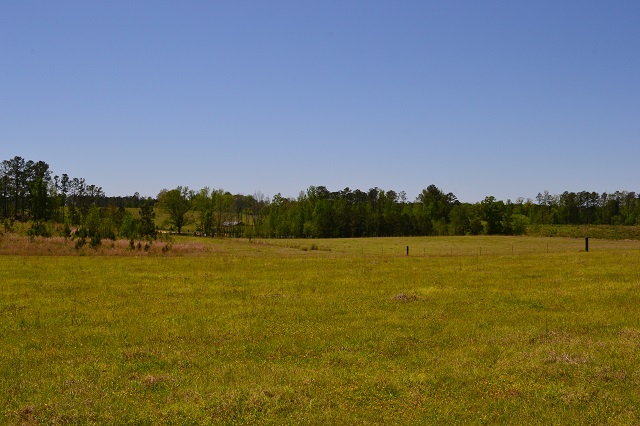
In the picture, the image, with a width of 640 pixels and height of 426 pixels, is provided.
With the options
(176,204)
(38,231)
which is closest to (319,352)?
(38,231)

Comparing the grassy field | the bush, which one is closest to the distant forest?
the bush

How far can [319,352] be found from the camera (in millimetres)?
14625

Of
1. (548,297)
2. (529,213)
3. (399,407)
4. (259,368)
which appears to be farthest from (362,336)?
(529,213)

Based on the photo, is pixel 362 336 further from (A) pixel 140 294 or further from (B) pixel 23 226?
(B) pixel 23 226

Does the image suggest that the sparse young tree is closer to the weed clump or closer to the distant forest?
the distant forest

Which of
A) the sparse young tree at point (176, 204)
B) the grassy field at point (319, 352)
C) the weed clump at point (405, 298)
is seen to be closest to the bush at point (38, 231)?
the grassy field at point (319, 352)

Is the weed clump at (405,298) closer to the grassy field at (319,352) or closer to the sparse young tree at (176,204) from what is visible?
the grassy field at (319,352)

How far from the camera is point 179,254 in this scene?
5853 centimetres

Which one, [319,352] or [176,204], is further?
[176,204]

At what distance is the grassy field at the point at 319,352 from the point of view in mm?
10078

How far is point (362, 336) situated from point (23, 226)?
7088 cm

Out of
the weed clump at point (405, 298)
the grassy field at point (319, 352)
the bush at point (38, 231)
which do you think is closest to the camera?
the grassy field at point (319, 352)

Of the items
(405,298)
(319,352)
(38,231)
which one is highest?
(38,231)

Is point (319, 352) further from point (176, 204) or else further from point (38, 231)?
point (176, 204)
